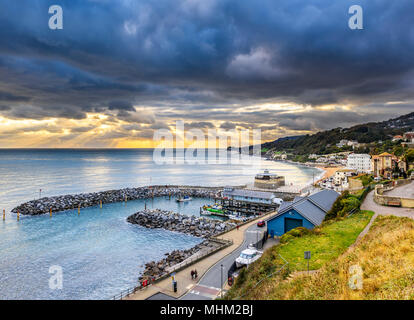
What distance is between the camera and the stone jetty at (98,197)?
53844 mm

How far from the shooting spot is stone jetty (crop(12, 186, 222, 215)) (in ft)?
177

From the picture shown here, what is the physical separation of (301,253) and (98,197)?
5911cm

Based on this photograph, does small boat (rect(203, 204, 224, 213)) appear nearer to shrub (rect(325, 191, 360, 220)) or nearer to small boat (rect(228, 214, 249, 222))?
small boat (rect(228, 214, 249, 222))

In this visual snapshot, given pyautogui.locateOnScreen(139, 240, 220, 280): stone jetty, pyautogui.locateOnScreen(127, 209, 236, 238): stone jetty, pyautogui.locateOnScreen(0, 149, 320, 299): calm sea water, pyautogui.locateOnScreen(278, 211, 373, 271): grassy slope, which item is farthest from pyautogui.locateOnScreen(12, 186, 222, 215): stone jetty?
pyautogui.locateOnScreen(278, 211, 373, 271): grassy slope

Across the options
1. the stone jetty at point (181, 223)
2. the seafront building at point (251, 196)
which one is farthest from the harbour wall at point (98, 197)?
the stone jetty at point (181, 223)

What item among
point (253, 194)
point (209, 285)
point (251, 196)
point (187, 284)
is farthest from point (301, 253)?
point (253, 194)

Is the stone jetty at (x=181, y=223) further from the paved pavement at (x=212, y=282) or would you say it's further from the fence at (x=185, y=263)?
the paved pavement at (x=212, y=282)

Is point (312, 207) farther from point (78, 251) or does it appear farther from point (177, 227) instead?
point (78, 251)

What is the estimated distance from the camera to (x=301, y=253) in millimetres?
16406

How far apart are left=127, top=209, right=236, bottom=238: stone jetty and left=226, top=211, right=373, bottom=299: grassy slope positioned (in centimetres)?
2050

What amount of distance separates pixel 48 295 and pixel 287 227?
24.1 m

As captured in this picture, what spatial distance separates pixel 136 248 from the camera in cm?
3403
